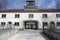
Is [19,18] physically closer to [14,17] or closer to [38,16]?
[14,17]

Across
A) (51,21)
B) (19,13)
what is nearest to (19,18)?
(19,13)

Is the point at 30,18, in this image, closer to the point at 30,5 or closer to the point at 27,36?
the point at 30,5

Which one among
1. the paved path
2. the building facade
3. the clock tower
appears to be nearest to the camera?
the paved path

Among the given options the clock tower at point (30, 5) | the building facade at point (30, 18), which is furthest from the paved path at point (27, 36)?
the clock tower at point (30, 5)

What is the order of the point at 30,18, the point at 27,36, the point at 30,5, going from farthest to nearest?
the point at 30,5 → the point at 30,18 → the point at 27,36

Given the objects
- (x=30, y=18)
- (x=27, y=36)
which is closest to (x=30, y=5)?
(x=30, y=18)

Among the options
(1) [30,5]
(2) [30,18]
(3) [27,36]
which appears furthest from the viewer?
(1) [30,5]

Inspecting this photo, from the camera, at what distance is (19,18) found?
148ft

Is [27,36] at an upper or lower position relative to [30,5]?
lower

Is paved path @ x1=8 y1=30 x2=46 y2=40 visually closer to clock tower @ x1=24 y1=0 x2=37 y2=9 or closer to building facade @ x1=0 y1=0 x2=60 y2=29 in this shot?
building facade @ x1=0 y1=0 x2=60 y2=29

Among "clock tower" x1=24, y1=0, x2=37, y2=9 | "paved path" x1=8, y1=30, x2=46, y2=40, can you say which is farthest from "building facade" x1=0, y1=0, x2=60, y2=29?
"paved path" x1=8, y1=30, x2=46, y2=40

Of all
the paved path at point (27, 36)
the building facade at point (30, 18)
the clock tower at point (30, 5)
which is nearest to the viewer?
the paved path at point (27, 36)

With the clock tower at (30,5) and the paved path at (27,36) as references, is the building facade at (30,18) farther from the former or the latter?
the paved path at (27,36)

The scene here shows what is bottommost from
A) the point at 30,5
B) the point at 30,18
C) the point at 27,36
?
the point at 27,36
